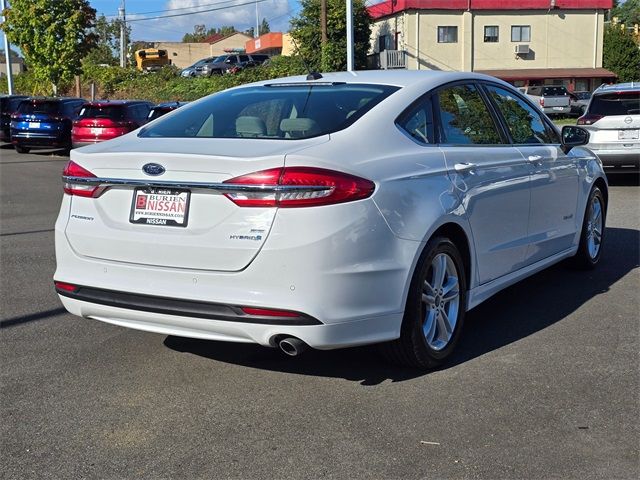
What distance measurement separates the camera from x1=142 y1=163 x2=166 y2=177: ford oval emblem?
4.08 m

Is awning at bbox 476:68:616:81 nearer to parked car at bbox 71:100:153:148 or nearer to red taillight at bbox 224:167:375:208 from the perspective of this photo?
parked car at bbox 71:100:153:148

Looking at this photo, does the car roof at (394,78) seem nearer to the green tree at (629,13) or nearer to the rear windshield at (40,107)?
the rear windshield at (40,107)

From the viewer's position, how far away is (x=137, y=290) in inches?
163

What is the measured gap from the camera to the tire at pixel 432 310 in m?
4.38

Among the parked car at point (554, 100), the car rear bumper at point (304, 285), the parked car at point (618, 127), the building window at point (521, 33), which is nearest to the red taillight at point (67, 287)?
the car rear bumper at point (304, 285)

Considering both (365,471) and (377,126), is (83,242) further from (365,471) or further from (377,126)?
(365,471)

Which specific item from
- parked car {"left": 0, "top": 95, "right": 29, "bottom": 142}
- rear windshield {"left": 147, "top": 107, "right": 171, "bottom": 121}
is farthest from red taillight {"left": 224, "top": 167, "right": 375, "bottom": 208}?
parked car {"left": 0, "top": 95, "right": 29, "bottom": 142}

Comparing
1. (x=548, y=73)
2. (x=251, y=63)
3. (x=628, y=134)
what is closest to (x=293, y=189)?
(x=628, y=134)

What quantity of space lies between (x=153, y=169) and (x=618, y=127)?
34.2ft

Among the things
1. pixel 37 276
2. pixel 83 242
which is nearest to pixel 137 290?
pixel 83 242

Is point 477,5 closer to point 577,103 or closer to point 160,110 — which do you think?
point 577,103

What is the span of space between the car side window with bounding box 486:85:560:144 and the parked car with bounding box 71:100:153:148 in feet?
51.2

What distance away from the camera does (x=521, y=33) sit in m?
50.8

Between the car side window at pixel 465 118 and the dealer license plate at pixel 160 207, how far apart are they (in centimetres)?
170
